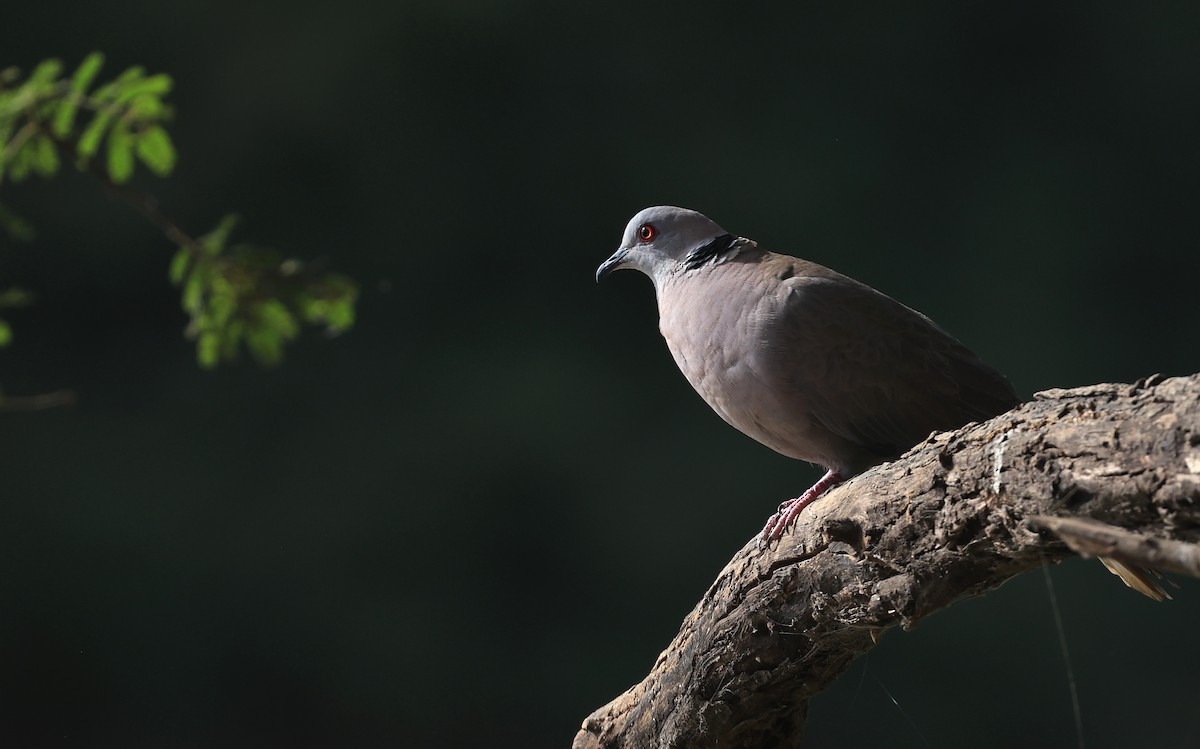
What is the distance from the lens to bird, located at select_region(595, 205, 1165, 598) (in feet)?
6.04

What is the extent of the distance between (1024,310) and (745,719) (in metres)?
2.63

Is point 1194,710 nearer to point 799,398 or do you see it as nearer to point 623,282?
point 623,282

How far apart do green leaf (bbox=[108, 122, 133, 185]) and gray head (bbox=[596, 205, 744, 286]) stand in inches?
48.6

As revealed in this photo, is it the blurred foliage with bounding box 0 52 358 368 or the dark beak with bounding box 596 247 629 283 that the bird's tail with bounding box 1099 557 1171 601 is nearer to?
the blurred foliage with bounding box 0 52 358 368

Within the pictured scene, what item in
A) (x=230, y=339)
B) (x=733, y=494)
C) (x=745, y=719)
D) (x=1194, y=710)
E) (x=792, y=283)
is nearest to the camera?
(x=230, y=339)

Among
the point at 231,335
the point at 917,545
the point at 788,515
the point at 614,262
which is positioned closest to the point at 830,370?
the point at 788,515

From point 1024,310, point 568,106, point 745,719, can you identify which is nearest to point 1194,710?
point 1024,310

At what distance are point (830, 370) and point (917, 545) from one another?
1.64ft

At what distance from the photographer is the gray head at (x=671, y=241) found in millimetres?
2193

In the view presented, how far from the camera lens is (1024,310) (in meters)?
3.96

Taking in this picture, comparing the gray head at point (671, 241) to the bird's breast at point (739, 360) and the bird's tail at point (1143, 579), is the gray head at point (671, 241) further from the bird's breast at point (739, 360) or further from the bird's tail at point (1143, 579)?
the bird's tail at point (1143, 579)

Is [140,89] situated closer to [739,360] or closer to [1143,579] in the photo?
[739,360]

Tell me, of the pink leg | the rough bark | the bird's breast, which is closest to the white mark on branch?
the rough bark

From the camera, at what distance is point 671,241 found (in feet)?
7.53
